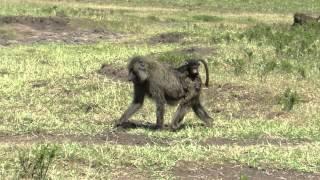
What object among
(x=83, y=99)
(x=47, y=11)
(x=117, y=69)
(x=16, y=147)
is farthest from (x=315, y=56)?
(x=47, y=11)

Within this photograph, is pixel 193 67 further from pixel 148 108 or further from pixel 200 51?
pixel 200 51

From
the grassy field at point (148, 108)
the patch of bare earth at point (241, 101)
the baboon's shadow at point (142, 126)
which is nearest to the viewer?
the grassy field at point (148, 108)

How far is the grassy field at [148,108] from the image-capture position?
26.8 feet

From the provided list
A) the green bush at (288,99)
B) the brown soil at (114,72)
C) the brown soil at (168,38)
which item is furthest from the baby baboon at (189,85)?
the brown soil at (168,38)

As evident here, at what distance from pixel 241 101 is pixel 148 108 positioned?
1.83 meters

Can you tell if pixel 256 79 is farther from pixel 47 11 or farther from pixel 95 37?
pixel 47 11

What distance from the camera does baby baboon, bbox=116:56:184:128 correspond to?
10.8m

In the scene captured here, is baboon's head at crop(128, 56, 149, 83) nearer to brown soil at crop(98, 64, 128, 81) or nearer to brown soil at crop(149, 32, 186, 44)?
brown soil at crop(98, 64, 128, 81)

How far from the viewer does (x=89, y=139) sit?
9961 mm

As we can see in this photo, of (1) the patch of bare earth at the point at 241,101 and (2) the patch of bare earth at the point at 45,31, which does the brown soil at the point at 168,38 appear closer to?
(2) the patch of bare earth at the point at 45,31

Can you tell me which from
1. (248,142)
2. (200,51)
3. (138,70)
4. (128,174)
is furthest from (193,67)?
(200,51)

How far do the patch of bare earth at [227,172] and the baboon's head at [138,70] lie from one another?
2.78m

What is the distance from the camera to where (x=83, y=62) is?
1827cm

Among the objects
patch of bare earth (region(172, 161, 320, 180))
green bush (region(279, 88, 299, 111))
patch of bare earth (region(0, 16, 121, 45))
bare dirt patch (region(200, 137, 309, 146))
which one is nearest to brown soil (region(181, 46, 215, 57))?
green bush (region(279, 88, 299, 111))
